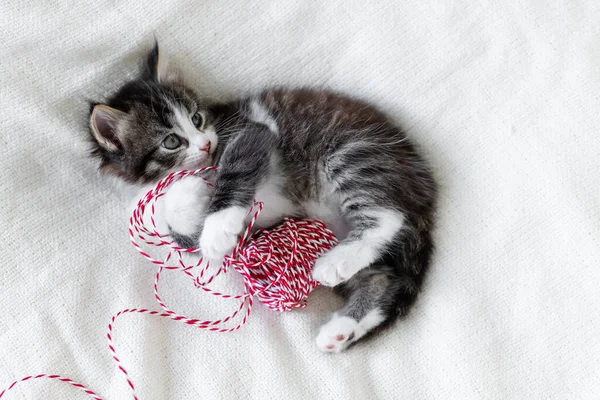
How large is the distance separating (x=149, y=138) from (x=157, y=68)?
0.79ft

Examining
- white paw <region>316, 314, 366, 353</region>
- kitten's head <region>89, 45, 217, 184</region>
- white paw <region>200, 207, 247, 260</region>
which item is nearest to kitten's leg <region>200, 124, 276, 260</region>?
white paw <region>200, 207, 247, 260</region>

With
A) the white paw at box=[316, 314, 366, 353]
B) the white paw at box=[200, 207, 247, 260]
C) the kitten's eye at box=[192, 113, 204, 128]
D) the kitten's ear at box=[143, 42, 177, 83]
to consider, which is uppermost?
the kitten's ear at box=[143, 42, 177, 83]

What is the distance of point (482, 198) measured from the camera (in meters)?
1.68

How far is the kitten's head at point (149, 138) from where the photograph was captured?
1.63m

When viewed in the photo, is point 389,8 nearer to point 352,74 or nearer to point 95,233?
point 352,74

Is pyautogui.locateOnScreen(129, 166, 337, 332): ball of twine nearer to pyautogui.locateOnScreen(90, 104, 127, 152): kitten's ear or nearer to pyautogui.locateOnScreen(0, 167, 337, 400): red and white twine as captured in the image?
pyautogui.locateOnScreen(0, 167, 337, 400): red and white twine

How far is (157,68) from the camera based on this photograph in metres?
1.72

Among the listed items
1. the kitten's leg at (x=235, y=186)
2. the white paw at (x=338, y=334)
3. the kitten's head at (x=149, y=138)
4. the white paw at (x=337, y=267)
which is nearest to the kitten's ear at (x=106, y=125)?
the kitten's head at (x=149, y=138)

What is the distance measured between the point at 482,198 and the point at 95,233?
3.90 ft

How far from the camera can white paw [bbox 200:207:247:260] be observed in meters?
1.47

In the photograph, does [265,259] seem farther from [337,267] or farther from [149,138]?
[149,138]

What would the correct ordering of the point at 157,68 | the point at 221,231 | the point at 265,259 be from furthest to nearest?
the point at 157,68 < the point at 265,259 < the point at 221,231

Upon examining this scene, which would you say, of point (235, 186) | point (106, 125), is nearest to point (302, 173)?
point (235, 186)

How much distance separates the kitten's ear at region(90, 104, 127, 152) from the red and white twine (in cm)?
20
